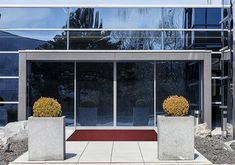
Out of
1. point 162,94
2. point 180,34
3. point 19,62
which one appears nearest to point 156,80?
point 162,94

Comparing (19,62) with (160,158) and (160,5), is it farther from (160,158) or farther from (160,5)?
(160,158)

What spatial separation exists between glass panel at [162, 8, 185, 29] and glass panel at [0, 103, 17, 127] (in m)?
7.59

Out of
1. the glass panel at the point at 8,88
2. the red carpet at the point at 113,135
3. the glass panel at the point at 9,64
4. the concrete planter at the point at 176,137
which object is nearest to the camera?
the concrete planter at the point at 176,137

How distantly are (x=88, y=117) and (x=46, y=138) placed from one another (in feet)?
32.2

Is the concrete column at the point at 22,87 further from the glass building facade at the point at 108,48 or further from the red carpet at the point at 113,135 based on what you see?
the red carpet at the point at 113,135

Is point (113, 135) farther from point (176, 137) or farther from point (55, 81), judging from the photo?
point (176, 137)

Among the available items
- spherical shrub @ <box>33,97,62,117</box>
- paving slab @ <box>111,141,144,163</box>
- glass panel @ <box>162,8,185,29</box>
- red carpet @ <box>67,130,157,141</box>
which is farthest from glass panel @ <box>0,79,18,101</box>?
spherical shrub @ <box>33,97,62,117</box>

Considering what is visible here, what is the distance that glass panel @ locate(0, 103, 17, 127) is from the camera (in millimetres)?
21969


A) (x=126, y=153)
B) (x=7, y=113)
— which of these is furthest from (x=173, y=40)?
(x=126, y=153)

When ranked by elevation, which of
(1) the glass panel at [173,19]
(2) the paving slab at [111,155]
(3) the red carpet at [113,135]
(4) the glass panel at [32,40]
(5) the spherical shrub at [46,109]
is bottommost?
(2) the paving slab at [111,155]

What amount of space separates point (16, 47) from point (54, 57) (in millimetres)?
1925

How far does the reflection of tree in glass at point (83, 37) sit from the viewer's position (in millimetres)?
21969

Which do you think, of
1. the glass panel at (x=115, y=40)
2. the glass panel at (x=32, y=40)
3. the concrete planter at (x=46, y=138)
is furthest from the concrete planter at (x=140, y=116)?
the concrete planter at (x=46, y=138)

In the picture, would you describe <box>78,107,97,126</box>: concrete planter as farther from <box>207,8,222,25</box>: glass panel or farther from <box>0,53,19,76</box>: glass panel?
<box>207,8,222,25</box>: glass panel
